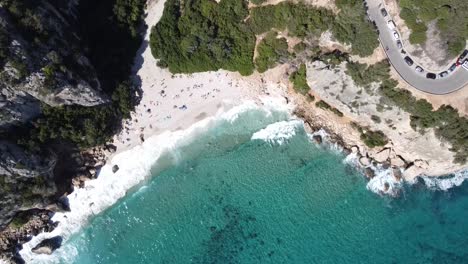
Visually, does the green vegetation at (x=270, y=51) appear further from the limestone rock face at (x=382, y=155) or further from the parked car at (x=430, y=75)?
the limestone rock face at (x=382, y=155)

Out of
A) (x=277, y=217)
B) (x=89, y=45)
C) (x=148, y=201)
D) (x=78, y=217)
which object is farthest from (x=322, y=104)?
(x=78, y=217)

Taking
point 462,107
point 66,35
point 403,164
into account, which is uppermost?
point 462,107

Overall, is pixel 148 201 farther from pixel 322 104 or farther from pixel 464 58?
pixel 464 58

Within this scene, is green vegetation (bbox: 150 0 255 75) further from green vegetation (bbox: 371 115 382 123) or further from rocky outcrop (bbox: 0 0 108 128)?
green vegetation (bbox: 371 115 382 123)

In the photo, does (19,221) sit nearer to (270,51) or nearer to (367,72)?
(270,51)

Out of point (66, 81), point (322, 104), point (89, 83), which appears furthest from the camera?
point (322, 104)

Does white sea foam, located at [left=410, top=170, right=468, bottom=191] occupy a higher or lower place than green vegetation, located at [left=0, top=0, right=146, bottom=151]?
higher

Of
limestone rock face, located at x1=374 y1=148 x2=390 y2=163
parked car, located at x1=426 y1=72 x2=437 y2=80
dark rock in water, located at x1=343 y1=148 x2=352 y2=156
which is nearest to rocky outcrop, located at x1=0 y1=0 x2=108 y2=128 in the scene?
dark rock in water, located at x1=343 y1=148 x2=352 y2=156
